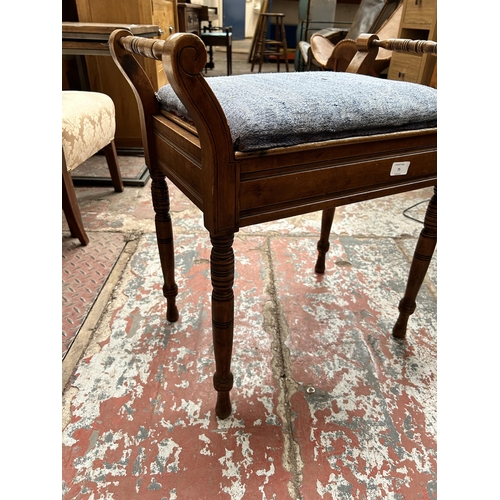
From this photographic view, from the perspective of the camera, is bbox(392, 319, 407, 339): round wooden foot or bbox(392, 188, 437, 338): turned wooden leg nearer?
bbox(392, 188, 437, 338): turned wooden leg

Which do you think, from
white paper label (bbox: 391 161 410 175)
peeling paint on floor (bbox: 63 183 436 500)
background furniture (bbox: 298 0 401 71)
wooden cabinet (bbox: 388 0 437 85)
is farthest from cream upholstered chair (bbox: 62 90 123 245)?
background furniture (bbox: 298 0 401 71)

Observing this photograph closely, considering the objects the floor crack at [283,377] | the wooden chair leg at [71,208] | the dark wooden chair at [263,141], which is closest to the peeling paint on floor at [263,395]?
the floor crack at [283,377]

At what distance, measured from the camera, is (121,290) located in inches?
57.4

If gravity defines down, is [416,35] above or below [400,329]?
above

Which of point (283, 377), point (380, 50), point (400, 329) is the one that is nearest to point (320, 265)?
point (400, 329)

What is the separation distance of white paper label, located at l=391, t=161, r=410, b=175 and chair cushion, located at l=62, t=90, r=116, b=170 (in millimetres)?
1291

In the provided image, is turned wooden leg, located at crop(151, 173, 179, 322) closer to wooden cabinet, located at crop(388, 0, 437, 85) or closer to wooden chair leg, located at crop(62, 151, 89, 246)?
wooden chair leg, located at crop(62, 151, 89, 246)

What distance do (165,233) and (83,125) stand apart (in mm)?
887

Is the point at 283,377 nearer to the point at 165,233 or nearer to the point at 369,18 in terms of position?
the point at 165,233

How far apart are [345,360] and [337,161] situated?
65 centimetres

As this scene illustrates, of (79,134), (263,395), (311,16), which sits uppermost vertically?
(311,16)

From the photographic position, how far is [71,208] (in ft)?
5.50

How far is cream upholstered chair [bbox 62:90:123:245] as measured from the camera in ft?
5.26

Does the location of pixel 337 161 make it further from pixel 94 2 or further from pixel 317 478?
pixel 94 2
